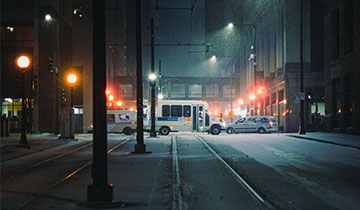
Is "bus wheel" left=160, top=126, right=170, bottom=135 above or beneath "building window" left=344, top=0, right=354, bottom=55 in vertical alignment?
beneath

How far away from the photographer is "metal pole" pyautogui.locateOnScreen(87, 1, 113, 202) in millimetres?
6734

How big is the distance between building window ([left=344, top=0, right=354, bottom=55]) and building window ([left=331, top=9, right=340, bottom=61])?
7.01 feet

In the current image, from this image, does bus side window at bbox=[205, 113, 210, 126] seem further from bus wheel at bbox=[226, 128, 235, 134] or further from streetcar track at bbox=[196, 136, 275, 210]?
streetcar track at bbox=[196, 136, 275, 210]

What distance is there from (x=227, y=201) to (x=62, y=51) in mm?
34610

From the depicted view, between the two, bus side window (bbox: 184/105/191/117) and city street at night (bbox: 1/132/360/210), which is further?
bus side window (bbox: 184/105/191/117)

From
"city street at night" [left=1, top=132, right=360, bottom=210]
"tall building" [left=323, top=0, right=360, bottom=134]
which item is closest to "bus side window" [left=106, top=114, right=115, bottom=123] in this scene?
"tall building" [left=323, top=0, right=360, bottom=134]

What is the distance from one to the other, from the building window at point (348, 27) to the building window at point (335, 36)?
214cm

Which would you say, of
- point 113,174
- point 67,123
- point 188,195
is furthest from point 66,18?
point 188,195

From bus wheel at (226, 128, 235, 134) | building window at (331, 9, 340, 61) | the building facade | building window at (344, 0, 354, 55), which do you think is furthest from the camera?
the building facade

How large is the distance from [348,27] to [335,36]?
102 inches

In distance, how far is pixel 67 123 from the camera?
86.4 feet

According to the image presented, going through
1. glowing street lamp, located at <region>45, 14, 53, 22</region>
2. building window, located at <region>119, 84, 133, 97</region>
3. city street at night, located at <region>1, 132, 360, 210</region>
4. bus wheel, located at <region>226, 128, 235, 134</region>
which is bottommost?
city street at night, located at <region>1, 132, 360, 210</region>

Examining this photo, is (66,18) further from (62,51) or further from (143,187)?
(143,187)

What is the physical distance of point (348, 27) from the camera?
3105 centimetres
